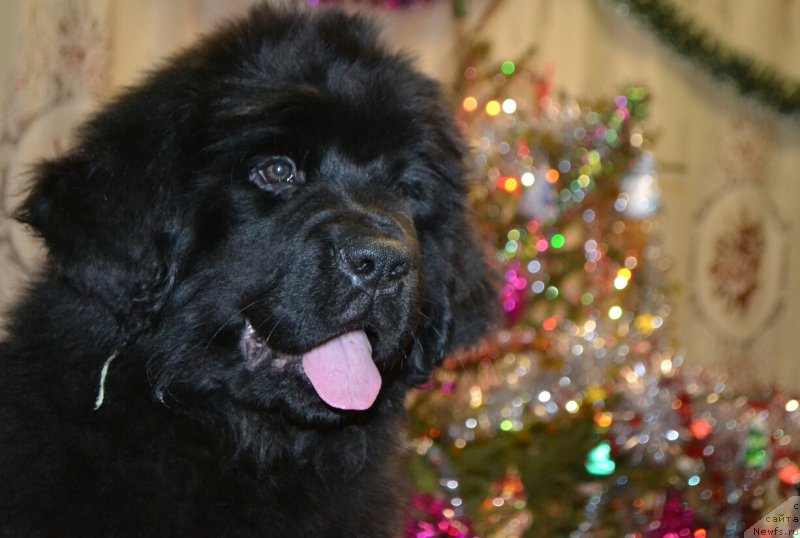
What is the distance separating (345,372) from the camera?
2.13 metres

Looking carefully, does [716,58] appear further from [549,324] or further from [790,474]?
[790,474]

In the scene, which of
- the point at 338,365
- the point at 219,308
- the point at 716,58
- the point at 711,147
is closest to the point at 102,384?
the point at 219,308

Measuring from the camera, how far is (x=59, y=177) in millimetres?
2029

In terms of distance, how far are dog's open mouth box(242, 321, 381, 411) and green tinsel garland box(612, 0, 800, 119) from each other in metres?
4.06

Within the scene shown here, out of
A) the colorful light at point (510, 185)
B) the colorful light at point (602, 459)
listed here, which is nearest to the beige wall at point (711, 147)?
the colorful light at point (510, 185)

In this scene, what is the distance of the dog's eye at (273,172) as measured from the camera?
7.00 feet

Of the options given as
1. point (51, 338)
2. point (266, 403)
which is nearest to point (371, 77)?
point (266, 403)

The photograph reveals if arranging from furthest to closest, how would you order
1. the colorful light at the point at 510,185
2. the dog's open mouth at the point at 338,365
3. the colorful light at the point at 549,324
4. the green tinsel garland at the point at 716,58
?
the green tinsel garland at the point at 716,58 → the colorful light at the point at 549,324 → the colorful light at the point at 510,185 → the dog's open mouth at the point at 338,365

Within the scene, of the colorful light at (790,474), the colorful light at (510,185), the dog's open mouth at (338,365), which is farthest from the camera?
the colorful light at (510,185)

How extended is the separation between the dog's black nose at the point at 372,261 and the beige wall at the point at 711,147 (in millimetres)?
3482

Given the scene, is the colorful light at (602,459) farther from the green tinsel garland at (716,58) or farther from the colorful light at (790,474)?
the green tinsel garland at (716,58)

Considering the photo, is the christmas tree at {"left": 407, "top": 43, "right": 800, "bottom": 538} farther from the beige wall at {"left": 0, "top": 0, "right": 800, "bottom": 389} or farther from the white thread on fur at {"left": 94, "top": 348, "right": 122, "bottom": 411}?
the beige wall at {"left": 0, "top": 0, "right": 800, "bottom": 389}

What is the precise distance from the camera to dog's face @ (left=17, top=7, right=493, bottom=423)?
6.53 ft

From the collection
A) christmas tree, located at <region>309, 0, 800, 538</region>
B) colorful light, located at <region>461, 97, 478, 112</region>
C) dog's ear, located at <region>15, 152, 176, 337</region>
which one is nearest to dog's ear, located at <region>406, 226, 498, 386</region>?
christmas tree, located at <region>309, 0, 800, 538</region>
